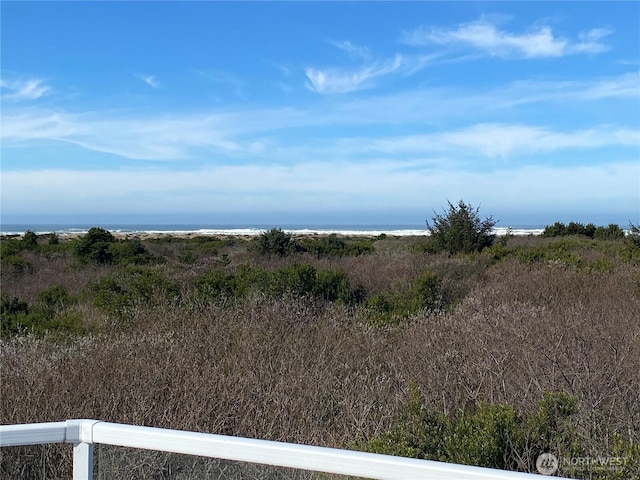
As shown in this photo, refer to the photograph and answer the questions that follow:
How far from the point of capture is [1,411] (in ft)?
15.8

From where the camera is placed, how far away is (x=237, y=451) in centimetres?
180

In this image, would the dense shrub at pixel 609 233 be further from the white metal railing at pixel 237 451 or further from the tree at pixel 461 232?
the white metal railing at pixel 237 451

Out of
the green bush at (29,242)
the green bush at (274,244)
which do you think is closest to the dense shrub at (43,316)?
the green bush at (274,244)

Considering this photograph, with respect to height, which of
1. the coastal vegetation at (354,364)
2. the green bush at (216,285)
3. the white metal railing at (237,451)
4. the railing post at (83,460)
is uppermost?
the white metal railing at (237,451)

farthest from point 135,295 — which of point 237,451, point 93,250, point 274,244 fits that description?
point 93,250

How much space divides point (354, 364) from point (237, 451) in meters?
4.45

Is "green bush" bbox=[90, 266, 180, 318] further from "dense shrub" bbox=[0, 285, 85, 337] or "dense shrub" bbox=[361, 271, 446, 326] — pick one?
"dense shrub" bbox=[361, 271, 446, 326]

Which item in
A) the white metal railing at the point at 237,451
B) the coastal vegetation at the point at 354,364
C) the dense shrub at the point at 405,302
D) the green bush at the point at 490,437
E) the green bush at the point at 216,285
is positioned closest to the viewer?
the white metal railing at the point at 237,451

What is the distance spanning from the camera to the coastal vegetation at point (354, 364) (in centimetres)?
362

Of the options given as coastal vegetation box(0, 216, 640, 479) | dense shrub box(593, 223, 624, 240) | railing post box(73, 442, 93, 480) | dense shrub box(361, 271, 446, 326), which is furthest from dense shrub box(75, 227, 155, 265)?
dense shrub box(593, 223, 624, 240)

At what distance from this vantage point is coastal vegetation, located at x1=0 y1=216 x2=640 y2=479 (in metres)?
3.62

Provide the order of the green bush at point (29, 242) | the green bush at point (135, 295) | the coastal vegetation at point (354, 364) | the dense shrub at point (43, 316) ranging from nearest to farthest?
the coastal vegetation at point (354, 364)
the dense shrub at point (43, 316)
the green bush at point (135, 295)
the green bush at point (29, 242)

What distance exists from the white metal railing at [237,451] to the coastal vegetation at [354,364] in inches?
10.6

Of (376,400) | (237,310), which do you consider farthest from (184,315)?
(376,400)
